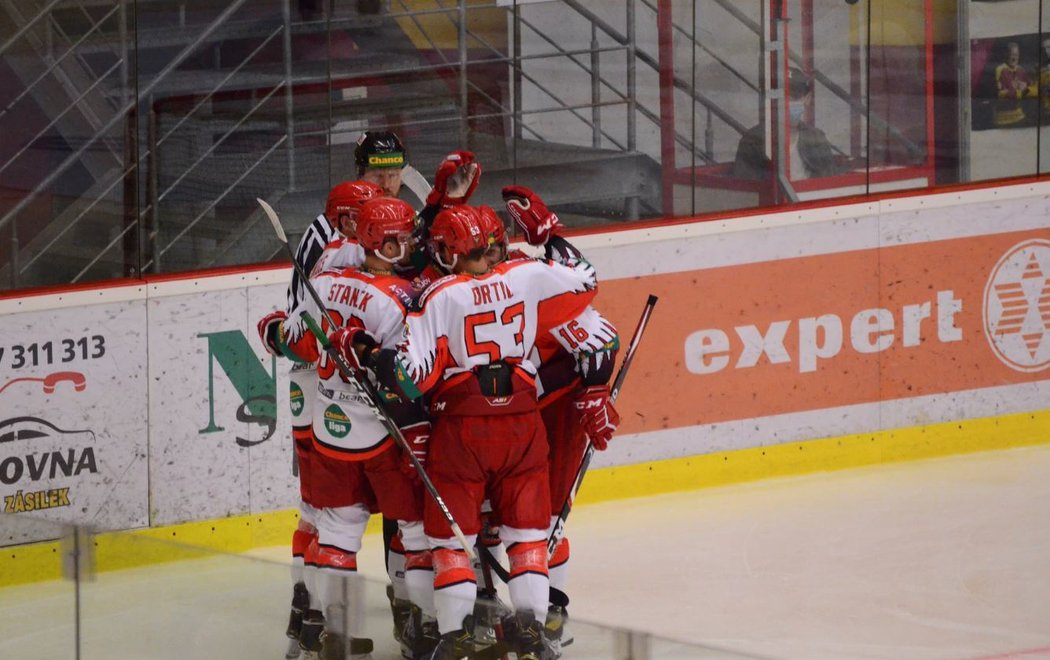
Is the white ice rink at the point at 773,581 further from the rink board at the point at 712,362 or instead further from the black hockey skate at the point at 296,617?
the rink board at the point at 712,362

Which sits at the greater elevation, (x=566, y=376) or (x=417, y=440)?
(x=566, y=376)

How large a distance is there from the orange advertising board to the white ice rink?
0.31 m

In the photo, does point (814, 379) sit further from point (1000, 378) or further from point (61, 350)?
point (61, 350)

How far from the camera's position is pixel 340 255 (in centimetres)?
463

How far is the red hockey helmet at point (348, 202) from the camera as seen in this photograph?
4551 mm

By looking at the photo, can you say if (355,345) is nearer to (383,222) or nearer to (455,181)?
(383,222)

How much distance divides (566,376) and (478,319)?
1.83ft

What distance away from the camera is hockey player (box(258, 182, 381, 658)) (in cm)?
457

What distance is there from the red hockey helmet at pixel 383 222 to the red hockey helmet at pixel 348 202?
0.16 meters

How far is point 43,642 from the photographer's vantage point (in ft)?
12.4

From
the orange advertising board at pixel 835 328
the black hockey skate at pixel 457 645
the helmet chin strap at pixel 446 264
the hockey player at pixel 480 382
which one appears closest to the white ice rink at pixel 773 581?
the black hockey skate at pixel 457 645

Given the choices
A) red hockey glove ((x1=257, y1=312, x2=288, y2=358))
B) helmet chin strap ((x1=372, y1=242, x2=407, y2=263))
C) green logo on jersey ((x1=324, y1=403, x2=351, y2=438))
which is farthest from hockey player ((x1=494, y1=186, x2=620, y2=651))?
red hockey glove ((x1=257, y1=312, x2=288, y2=358))

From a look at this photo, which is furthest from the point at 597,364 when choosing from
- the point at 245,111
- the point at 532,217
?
the point at 245,111

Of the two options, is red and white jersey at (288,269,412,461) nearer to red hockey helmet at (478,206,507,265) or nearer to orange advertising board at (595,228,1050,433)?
red hockey helmet at (478,206,507,265)
